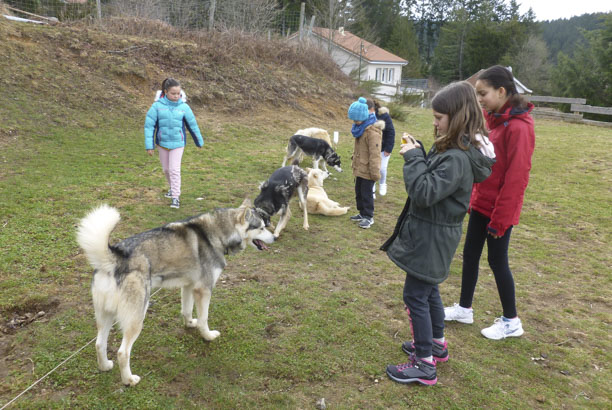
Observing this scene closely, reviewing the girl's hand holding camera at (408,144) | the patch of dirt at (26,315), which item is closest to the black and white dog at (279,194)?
the patch of dirt at (26,315)

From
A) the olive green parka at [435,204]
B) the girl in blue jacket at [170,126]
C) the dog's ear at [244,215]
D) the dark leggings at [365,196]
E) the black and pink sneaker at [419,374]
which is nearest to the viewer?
the olive green parka at [435,204]

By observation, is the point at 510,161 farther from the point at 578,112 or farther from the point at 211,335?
the point at 578,112

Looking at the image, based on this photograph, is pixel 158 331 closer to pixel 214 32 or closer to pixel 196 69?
pixel 196 69

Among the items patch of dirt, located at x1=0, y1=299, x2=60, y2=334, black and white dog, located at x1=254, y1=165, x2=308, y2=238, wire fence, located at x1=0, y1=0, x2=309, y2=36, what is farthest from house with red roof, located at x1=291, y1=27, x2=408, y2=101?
patch of dirt, located at x1=0, y1=299, x2=60, y2=334

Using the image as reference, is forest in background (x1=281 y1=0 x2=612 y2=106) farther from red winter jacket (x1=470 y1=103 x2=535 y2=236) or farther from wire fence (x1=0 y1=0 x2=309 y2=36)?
red winter jacket (x1=470 y1=103 x2=535 y2=236)

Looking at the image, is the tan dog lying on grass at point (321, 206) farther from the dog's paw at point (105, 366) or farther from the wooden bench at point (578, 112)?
the wooden bench at point (578, 112)

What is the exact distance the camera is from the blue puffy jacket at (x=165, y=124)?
5938 mm

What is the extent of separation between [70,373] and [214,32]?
15653 millimetres

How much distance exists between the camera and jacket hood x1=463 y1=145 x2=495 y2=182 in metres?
2.43

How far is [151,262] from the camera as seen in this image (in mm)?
2807

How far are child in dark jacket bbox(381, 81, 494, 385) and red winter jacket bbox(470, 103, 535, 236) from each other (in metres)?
0.62

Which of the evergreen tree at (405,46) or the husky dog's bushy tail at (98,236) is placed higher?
the evergreen tree at (405,46)

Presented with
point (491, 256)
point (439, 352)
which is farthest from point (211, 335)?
point (491, 256)

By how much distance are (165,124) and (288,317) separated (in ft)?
12.8
